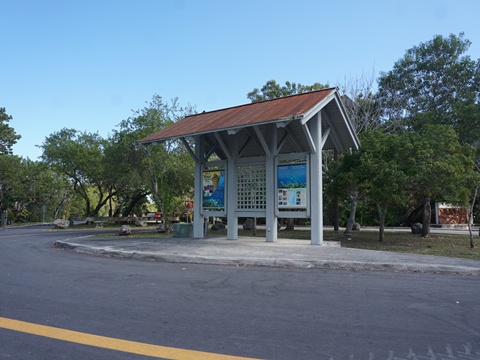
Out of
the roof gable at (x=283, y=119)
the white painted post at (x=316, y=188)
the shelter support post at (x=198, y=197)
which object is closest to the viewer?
the roof gable at (x=283, y=119)

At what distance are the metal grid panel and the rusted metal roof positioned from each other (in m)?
2.23

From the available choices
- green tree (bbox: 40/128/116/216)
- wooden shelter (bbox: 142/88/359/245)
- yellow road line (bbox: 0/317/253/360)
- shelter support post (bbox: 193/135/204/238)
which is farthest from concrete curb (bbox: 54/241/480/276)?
green tree (bbox: 40/128/116/216)

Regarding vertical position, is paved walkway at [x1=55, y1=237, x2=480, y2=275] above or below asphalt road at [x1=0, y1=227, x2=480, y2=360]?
above

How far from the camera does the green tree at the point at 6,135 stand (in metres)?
41.6

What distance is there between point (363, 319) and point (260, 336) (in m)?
1.58

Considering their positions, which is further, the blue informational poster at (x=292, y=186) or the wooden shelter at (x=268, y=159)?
the blue informational poster at (x=292, y=186)

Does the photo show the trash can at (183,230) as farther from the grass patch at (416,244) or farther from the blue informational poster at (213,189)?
the grass patch at (416,244)

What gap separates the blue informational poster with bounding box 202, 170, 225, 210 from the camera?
53.3 feet

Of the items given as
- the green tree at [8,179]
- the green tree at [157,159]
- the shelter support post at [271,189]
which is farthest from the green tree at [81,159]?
the shelter support post at [271,189]

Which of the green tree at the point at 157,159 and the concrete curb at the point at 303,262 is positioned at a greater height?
the green tree at the point at 157,159

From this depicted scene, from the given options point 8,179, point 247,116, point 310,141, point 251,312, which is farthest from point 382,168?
point 8,179

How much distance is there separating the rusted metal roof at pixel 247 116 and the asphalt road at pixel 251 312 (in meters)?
5.67

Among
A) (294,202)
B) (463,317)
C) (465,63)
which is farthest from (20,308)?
(465,63)

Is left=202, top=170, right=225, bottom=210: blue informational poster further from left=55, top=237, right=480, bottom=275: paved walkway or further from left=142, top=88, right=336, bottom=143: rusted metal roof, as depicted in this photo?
left=55, top=237, right=480, bottom=275: paved walkway
